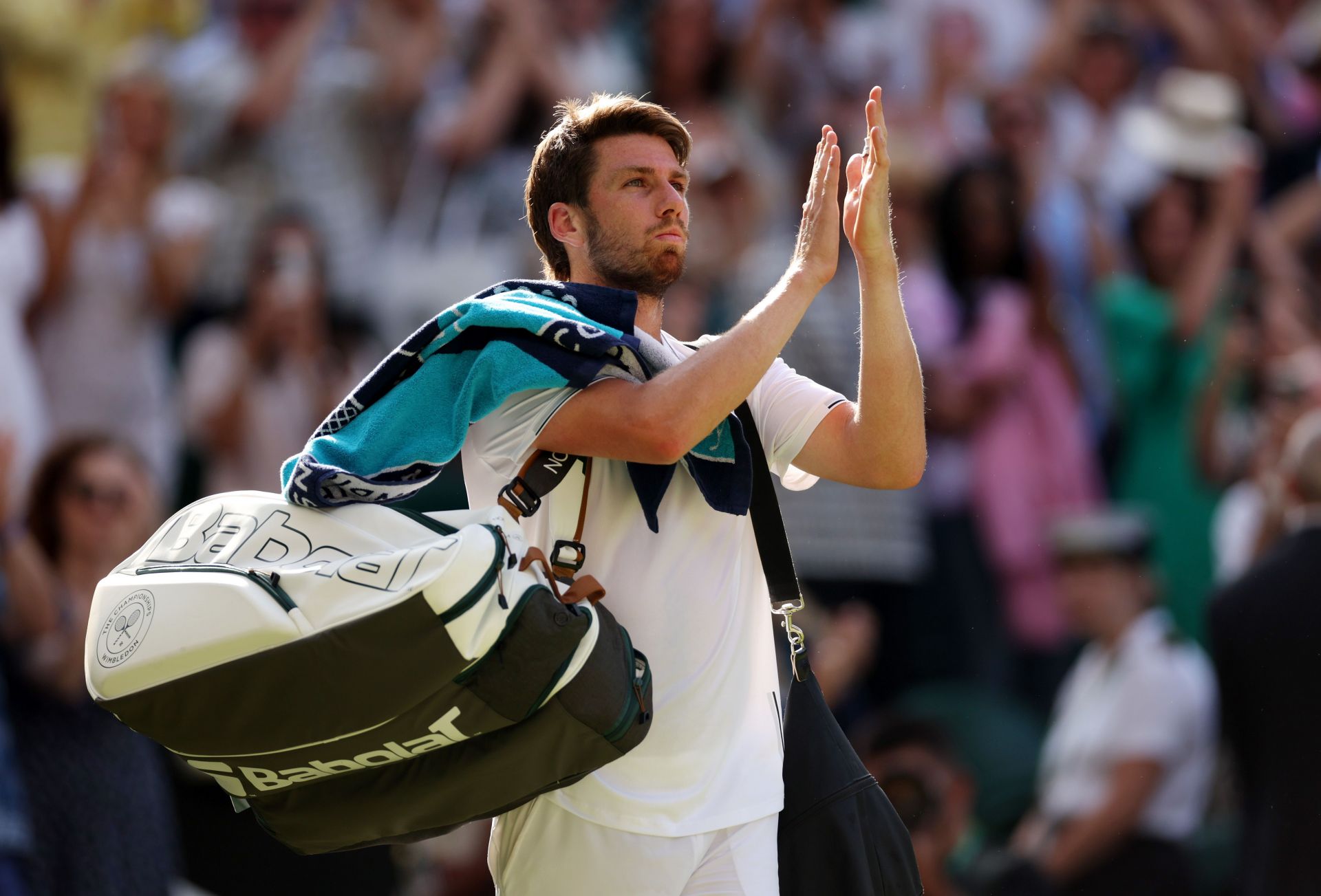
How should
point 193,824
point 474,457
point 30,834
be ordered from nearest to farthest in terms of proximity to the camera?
point 474,457
point 30,834
point 193,824

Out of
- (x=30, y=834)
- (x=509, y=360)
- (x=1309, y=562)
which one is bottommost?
(x=30, y=834)

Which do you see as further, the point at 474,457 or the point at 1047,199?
the point at 1047,199

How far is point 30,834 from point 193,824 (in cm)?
119

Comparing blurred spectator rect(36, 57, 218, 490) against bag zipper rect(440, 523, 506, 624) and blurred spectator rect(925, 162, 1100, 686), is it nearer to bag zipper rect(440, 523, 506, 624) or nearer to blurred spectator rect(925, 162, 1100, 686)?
blurred spectator rect(925, 162, 1100, 686)

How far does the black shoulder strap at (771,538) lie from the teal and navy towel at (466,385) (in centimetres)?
18

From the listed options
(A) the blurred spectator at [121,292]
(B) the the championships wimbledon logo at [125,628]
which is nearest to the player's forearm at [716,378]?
(B) the the championships wimbledon logo at [125,628]

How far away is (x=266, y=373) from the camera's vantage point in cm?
693

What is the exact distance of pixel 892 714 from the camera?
671 cm

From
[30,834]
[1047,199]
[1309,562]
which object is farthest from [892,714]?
[30,834]

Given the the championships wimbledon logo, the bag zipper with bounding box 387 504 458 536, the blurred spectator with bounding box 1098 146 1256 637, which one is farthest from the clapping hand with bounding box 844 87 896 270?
the blurred spectator with bounding box 1098 146 1256 637

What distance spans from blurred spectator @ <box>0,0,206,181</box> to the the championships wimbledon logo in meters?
4.68

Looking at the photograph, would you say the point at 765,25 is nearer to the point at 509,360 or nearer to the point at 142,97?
the point at 142,97

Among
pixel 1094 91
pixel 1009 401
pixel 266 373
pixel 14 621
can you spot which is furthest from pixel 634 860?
pixel 1094 91

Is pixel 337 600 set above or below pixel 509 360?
below
